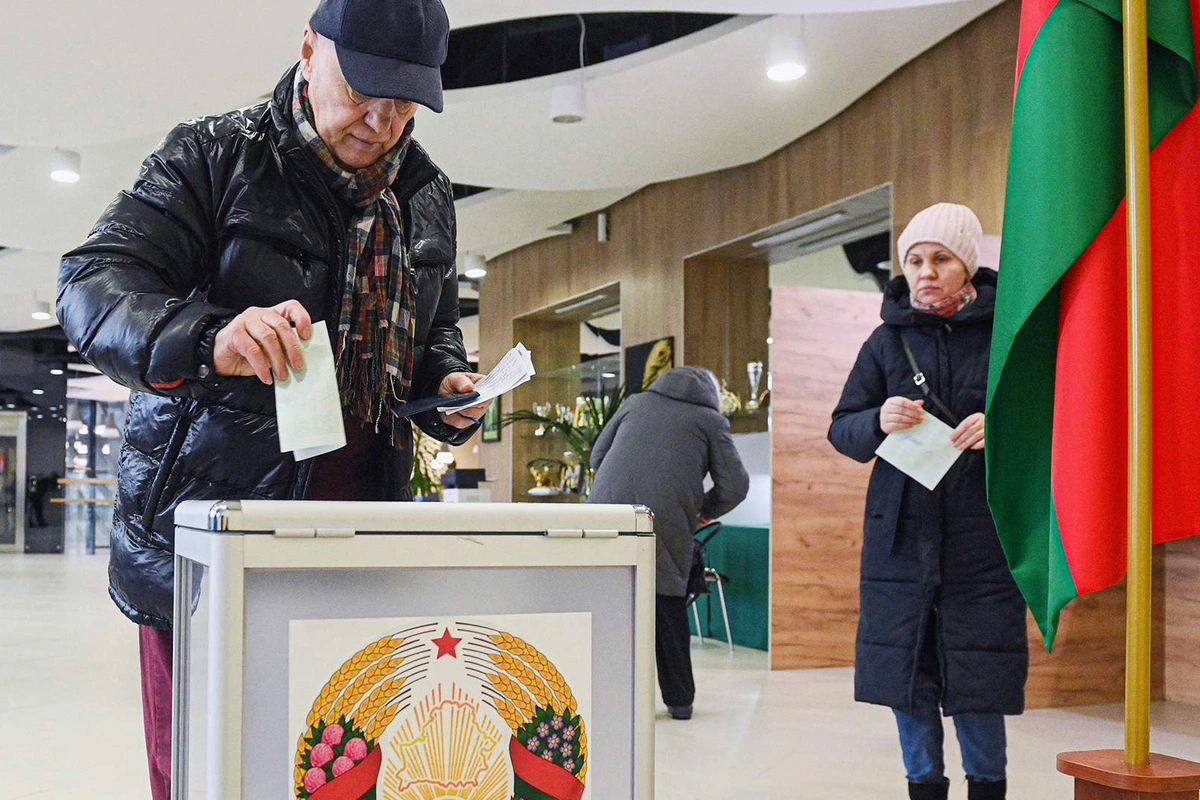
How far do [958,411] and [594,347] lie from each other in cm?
835

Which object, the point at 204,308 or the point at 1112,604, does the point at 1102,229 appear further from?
the point at 1112,604

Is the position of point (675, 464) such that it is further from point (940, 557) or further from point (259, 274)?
point (259, 274)

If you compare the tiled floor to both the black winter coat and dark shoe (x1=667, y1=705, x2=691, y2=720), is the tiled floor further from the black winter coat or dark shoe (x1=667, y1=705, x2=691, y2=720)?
the black winter coat

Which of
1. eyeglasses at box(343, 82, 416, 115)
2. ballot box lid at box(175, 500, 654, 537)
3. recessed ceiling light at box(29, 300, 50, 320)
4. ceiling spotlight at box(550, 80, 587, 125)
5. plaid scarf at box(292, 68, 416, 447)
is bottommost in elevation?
ballot box lid at box(175, 500, 654, 537)

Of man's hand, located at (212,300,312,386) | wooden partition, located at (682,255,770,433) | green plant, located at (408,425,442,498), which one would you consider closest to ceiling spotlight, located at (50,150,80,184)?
green plant, located at (408,425,442,498)

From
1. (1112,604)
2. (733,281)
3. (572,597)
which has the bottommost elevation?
(1112,604)

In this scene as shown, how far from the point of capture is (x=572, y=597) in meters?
1.07

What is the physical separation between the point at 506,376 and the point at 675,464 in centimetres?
301

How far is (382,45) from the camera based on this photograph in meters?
1.25

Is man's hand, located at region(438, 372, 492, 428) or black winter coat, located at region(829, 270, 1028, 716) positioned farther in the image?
black winter coat, located at region(829, 270, 1028, 716)

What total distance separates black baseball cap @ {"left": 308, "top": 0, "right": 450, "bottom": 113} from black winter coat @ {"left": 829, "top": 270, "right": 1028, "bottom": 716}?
1.45 meters

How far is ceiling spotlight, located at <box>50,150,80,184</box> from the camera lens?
22.3ft

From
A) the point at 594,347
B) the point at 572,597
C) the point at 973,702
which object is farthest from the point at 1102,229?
the point at 594,347

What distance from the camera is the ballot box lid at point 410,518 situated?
0.96 metres
